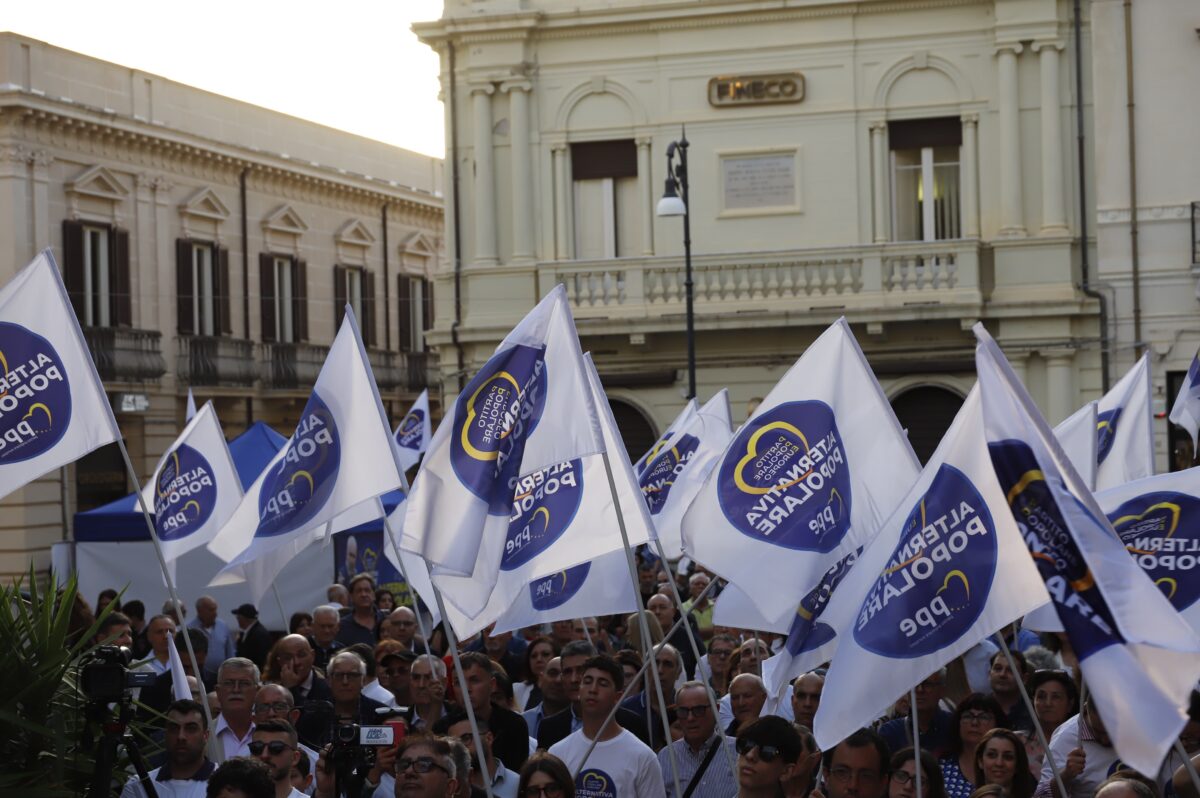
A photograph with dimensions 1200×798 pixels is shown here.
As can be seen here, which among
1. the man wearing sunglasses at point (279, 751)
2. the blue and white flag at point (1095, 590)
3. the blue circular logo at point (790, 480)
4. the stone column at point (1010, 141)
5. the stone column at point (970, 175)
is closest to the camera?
the blue and white flag at point (1095, 590)

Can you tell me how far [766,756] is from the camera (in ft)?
22.5

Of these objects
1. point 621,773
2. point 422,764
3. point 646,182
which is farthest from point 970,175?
point 422,764

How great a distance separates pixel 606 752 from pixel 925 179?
1892 cm

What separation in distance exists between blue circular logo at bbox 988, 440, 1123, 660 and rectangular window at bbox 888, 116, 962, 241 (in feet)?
64.9

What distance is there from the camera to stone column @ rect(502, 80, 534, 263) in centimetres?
2627

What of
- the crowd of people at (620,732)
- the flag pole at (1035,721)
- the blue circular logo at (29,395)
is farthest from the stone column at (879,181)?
the flag pole at (1035,721)

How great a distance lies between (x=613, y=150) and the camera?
86.6 ft

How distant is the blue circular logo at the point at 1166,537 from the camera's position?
8.25 meters

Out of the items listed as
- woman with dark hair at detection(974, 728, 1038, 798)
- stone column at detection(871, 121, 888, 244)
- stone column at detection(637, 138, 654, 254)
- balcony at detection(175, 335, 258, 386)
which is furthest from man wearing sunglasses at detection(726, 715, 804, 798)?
balcony at detection(175, 335, 258, 386)

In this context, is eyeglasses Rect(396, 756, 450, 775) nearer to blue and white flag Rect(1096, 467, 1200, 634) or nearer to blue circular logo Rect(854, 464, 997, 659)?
blue circular logo Rect(854, 464, 997, 659)

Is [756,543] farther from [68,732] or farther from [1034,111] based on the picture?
[1034,111]

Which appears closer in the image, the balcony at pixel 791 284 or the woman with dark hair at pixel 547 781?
the woman with dark hair at pixel 547 781

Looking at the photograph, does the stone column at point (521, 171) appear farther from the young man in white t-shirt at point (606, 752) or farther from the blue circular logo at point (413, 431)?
the young man in white t-shirt at point (606, 752)

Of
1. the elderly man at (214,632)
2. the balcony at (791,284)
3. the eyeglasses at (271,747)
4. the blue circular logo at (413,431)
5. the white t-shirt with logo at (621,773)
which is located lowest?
the elderly man at (214,632)
